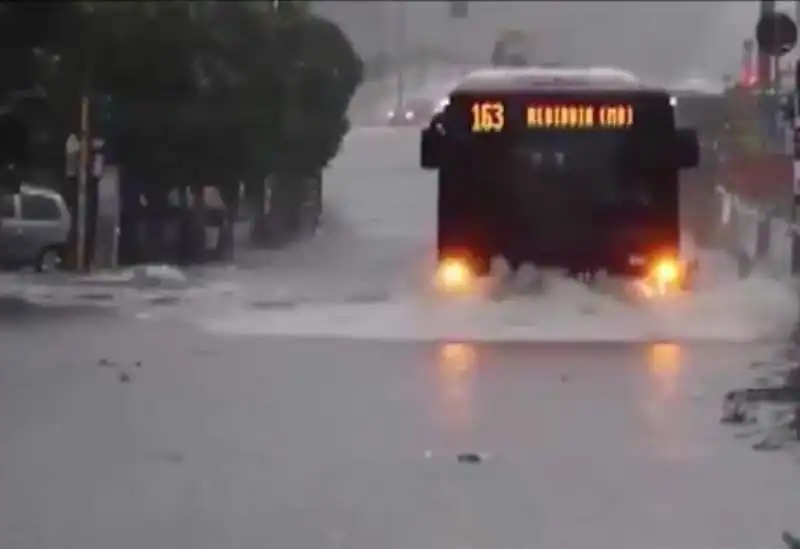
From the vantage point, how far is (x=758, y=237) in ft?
119

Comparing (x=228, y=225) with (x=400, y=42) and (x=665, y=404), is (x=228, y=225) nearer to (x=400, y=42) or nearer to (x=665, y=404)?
(x=665, y=404)

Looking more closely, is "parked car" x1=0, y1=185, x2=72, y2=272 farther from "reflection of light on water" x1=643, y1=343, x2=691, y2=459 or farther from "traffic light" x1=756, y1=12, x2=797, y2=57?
"reflection of light on water" x1=643, y1=343, x2=691, y2=459

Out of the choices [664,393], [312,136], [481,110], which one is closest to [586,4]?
[312,136]

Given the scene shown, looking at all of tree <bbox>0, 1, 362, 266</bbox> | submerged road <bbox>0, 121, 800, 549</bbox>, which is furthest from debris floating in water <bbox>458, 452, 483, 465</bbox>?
tree <bbox>0, 1, 362, 266</bbox>

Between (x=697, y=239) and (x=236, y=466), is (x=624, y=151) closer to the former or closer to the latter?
(x=236, y=466)

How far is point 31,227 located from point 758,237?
533 inches

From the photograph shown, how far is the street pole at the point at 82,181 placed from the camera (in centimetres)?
3944

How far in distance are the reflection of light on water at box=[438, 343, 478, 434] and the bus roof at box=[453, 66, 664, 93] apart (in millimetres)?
5578

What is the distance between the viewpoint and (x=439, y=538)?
10133 mm

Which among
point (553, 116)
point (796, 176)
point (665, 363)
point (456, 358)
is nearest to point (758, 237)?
point (553, 116)

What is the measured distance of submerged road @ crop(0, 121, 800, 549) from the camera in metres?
10.6

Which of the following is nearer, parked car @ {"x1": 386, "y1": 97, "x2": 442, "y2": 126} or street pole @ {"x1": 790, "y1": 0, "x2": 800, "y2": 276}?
street pole @ {"x1": 790, "y1": 0, "x2": 800, "y2": 276}

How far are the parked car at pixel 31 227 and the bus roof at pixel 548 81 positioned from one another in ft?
45.7

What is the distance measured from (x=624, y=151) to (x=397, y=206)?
39561 mm
